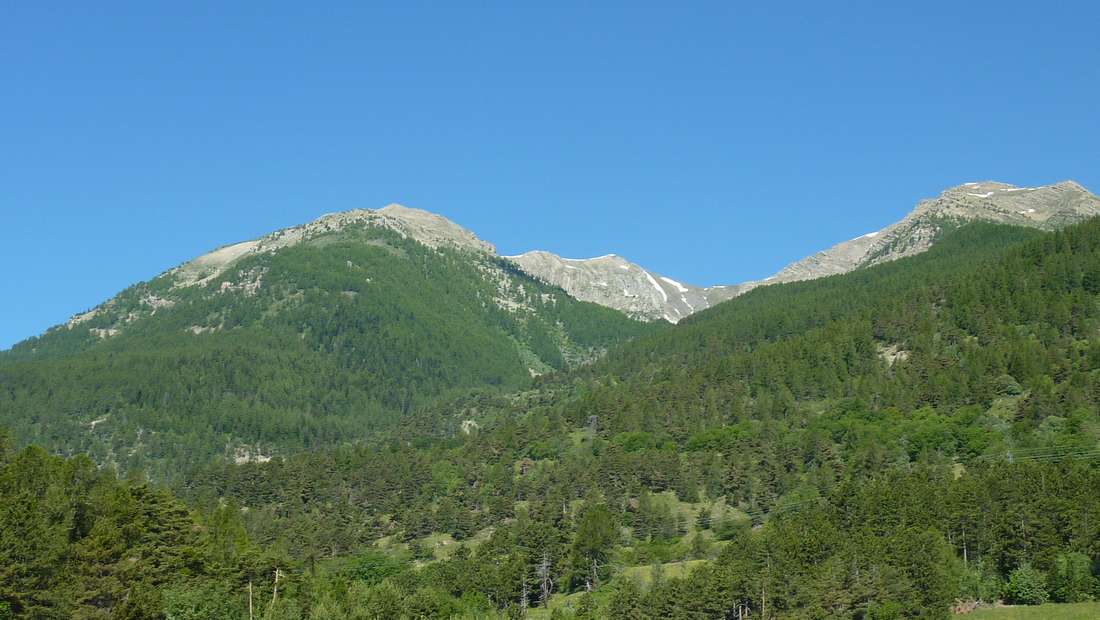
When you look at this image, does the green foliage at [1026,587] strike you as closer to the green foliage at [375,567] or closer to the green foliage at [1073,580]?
the green foliage at [1073,580]

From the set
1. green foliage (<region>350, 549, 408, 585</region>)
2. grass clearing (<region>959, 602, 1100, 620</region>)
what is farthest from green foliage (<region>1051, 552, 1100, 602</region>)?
green foliage (<region>350, 549, 408, 585</region>)

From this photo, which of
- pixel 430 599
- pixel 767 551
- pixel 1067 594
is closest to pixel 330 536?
pixel 430 599

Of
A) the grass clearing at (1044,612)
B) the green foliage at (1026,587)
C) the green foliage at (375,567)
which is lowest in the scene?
the grass clearing at (1044,612)

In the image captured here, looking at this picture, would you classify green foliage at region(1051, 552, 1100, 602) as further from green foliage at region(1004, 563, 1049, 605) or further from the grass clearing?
the grass clearing

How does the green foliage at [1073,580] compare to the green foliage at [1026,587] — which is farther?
the green foliage at [1026,587]

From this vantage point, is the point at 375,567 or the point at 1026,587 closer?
the point at 1026,587

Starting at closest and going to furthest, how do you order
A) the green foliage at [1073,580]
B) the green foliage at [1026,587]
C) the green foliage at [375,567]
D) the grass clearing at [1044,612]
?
the grass clearing at [1044,612] → the green foliage at [1073,580] → the green foliage at [1026,587] → the green foliage at [375,567]

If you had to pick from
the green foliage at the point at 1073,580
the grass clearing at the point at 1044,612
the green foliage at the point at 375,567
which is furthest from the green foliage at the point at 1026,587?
the green foliage at the point at 375,567

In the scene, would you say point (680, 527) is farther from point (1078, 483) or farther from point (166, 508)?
point (166, 508)

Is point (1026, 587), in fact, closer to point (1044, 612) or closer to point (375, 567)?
point (1044, 612)

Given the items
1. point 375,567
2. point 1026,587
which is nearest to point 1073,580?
point 1026,587

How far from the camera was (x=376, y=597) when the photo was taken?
399 ft

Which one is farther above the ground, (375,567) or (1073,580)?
(375,567)

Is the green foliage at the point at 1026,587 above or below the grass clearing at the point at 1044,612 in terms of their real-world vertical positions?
above
